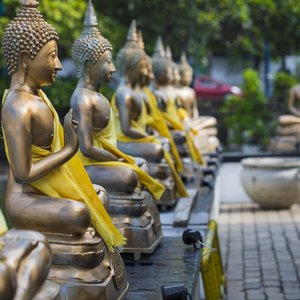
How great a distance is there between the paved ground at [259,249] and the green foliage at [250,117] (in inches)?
225

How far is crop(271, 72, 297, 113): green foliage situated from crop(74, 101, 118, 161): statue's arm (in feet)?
47.9

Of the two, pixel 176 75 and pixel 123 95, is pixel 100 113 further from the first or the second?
pixel 176 75

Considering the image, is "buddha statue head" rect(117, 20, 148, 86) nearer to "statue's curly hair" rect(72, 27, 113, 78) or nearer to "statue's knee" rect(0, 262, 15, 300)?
"statue's curly hair" rect(72, 27, 113, 78)

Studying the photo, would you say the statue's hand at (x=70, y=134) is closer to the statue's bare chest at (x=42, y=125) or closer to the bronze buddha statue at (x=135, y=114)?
the statue's bare chest at (x=42, y=125)

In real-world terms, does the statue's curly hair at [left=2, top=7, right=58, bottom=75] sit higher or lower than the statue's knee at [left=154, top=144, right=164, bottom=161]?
higher

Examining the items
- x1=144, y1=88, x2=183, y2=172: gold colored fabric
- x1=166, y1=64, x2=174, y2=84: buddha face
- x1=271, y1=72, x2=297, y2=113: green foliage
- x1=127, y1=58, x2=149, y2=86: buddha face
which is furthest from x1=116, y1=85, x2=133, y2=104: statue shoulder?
x1=271, y1=72, x2=297, y2=113: green foliage

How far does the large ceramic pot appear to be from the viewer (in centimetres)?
1027

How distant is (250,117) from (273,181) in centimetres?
787

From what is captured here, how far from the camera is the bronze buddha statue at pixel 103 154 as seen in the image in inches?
214

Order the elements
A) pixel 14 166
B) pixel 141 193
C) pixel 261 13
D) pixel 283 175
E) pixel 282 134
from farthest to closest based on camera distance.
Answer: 1. pixel 261 13
2. pixel 282 134
3. pixel 283 175
4. pixel 141 193
5. pixel 14 166

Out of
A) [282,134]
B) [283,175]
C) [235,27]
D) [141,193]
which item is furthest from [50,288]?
[235,27]

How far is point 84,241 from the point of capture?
400cm

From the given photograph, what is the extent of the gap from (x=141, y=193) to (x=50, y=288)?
2.54 m

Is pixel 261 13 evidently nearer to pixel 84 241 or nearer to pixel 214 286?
pixel 214 286
